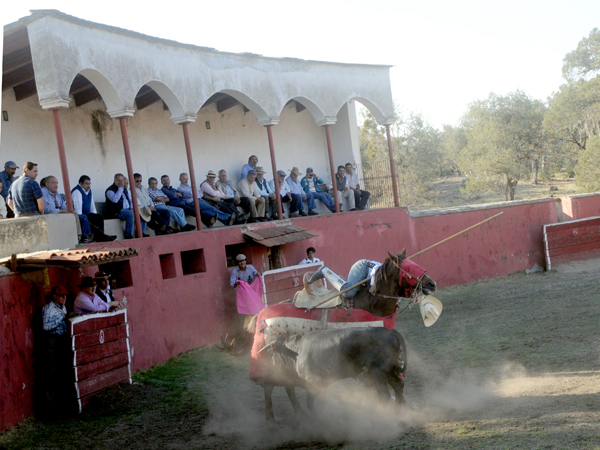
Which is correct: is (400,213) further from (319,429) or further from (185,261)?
(319,429)

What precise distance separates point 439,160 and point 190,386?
3633 cm

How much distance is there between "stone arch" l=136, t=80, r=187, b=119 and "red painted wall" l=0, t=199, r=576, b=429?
2593 millimetres

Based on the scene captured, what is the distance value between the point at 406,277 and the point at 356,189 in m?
10.2

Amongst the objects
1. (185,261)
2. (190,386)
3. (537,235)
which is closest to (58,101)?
(185,261)

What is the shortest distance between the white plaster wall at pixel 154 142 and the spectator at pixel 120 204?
5.64 feet

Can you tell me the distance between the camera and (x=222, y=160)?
15617 mm

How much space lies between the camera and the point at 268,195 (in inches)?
544

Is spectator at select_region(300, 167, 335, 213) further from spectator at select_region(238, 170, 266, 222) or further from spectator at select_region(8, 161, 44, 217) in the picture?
spectator at select_region(8, 161, 44, 217)

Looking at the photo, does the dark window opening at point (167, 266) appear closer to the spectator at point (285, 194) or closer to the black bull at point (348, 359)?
the spectator at point (285, 194)

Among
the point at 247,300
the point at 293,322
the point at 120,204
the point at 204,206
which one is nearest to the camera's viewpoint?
the point at 293,322

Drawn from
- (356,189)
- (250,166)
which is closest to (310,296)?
(250,166)

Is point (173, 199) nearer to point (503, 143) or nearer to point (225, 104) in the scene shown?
point (225, 104)

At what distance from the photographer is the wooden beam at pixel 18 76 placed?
34.4 ft

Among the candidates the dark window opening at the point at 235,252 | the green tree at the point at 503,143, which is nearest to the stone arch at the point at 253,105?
the dark window opening at the point at 235,252
